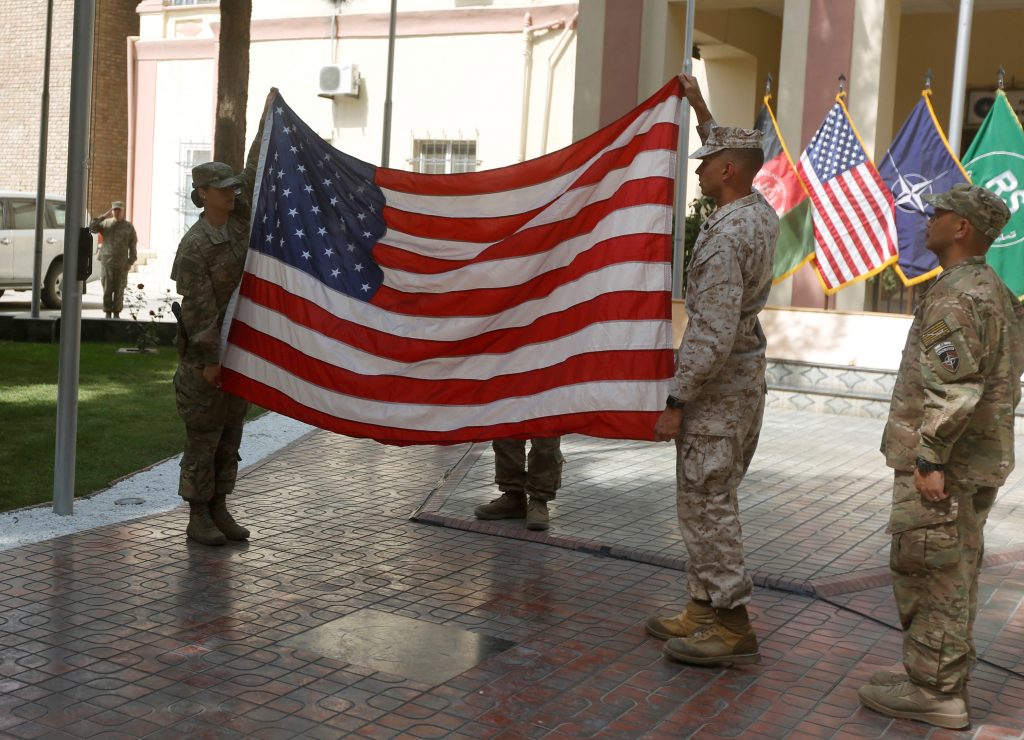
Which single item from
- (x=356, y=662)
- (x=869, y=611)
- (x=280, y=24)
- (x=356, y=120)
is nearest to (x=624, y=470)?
(x=869, y=611)

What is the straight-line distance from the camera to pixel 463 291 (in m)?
6.17

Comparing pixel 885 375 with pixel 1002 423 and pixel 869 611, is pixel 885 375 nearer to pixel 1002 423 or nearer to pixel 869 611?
pixel 869 611

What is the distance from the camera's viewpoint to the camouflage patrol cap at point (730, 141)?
200 inches

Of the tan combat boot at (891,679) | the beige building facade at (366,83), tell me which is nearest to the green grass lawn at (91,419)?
the tan combat boot at (891,679)

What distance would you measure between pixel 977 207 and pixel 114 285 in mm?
16727

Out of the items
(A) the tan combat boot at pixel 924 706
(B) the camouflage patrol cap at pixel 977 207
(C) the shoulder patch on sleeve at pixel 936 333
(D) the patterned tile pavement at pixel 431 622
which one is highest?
(B) the camouflage patrol cap at pixel 977 207

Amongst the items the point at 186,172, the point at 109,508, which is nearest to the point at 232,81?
the point at 109,508

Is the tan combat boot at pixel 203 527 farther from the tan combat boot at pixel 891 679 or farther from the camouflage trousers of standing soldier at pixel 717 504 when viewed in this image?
the tan combat boot at pixel 891 679

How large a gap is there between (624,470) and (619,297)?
440cm

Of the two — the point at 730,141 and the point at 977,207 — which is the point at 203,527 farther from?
the point at 977,207

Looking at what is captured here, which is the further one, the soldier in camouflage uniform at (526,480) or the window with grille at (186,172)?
the window with grille at (186,172)

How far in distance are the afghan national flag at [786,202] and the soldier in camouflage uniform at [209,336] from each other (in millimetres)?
9504

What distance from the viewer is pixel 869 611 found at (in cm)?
606

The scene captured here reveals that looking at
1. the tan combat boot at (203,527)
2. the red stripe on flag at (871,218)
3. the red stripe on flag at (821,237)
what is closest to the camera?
the tan combat boot at (203,527)
